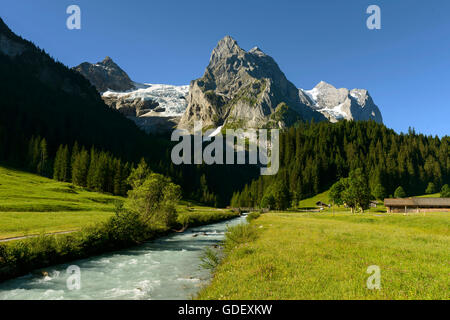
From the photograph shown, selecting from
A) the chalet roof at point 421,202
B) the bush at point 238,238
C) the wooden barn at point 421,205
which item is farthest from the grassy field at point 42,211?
the wooden barn at point 421,205

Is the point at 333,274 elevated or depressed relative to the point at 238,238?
elevated

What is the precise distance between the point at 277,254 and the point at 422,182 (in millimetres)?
198603

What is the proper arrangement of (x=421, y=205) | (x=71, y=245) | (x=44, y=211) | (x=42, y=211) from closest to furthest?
(x=71, y=245)
(x=42, y=211)
(x=44, y=211)
(x=421, y=205)

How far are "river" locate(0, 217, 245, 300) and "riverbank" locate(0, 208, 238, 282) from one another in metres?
1.11

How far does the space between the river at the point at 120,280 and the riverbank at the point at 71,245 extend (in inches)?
43.9

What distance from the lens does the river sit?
1784cm

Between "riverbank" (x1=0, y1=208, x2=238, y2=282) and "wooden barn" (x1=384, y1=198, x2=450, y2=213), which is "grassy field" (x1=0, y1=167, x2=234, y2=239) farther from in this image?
"wooden barn" (x1=384, y1=198, x2=450, y2=213)

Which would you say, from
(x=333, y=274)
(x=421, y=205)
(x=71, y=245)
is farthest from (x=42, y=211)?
(x=421, y=205)

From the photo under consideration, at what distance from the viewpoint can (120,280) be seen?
21.7 meters

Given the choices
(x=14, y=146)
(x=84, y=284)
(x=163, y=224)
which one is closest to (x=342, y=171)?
(x=163, y=224)

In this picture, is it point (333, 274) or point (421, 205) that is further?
point (421, 205)

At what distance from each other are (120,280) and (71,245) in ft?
36.9

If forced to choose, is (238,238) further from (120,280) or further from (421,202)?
(421,202)

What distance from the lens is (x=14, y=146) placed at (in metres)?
134
